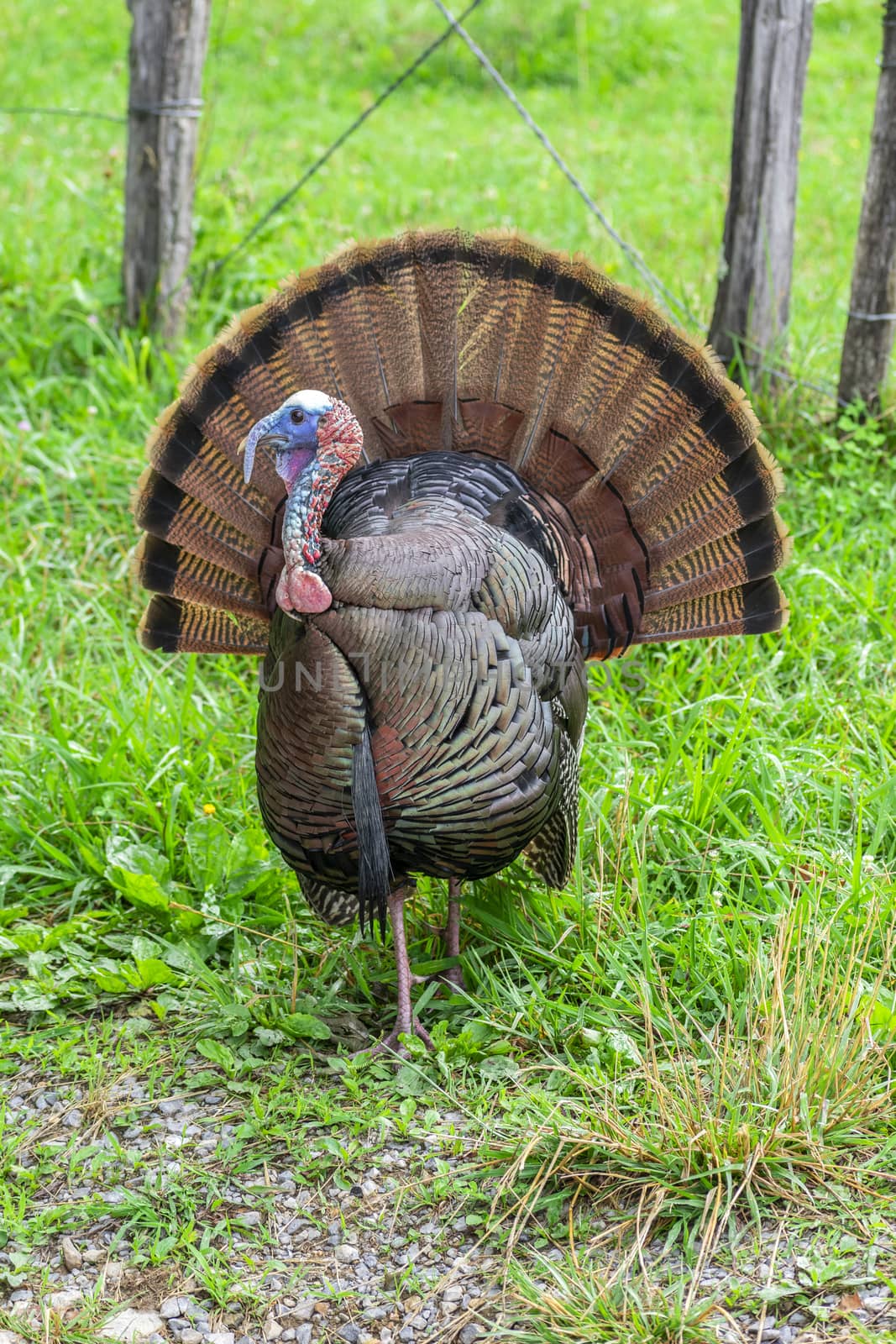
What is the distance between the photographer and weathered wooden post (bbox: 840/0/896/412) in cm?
464

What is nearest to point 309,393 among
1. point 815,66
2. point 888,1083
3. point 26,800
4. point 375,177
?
point 26,800

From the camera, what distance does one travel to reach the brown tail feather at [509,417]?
3408 millimetres

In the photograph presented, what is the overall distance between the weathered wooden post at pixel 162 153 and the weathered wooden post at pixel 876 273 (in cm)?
250

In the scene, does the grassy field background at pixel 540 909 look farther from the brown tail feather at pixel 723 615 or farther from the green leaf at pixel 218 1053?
the brown tail feather at pixel 723 615

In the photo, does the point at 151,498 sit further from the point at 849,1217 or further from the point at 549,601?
the point at 849,1217

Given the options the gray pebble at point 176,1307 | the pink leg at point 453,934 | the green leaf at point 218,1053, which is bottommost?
the gray pebble at point 176,1307

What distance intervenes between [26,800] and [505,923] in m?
1.38

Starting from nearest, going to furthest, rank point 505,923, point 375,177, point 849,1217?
point 849,1217
point 505,923
point 375,177

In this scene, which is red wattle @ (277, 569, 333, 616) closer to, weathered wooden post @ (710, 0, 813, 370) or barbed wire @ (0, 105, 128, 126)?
weathered wooden post @ (710, 0, 813, 370)

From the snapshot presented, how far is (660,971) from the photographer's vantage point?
3.18 metres

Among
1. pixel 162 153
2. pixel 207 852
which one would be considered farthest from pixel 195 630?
pixel 162 153

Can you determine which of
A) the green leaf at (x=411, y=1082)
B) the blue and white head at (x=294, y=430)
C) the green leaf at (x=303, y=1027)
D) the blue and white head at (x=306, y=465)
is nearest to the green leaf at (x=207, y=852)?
the green leaf at (x=303, y=1027)

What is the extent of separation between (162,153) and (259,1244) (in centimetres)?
408

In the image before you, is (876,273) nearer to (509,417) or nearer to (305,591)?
(509,417)
